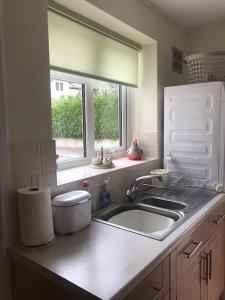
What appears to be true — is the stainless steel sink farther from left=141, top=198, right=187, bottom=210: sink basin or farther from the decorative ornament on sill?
the decorative ornament on sill

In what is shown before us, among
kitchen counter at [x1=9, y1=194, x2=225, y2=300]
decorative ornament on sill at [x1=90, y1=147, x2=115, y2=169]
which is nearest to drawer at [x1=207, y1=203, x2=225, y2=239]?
kitchen counter at [x1=9, y1=194, x2=225, y2=300]

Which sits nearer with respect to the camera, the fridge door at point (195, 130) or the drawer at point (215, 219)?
the drawer at point (215, 219)

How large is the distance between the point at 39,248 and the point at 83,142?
0.93m

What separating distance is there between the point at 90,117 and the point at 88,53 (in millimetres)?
441

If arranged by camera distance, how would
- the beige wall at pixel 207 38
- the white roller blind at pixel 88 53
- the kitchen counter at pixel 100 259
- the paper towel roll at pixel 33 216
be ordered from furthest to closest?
the beige wall at pixel 207 38 → the white roller blind at pixel 88 53 → the paper towel roll at pixel 33 216 → the kitchen counter at pixel 100 259

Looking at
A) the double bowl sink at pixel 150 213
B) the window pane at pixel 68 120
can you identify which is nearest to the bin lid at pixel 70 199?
the double bowl sink at pixel 150 213

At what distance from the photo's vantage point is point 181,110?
1974 millimetres

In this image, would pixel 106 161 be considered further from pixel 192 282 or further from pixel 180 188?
pixel 192 282

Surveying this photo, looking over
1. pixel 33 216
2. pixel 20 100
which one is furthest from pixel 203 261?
pixel 20 100

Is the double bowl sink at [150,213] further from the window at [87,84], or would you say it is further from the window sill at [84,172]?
the window at [87,84]

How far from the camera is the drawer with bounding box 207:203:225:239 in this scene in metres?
1.55

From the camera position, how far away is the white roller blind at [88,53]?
4.73 feet

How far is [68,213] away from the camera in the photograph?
3.87ft

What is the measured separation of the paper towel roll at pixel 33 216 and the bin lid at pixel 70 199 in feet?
0.33
